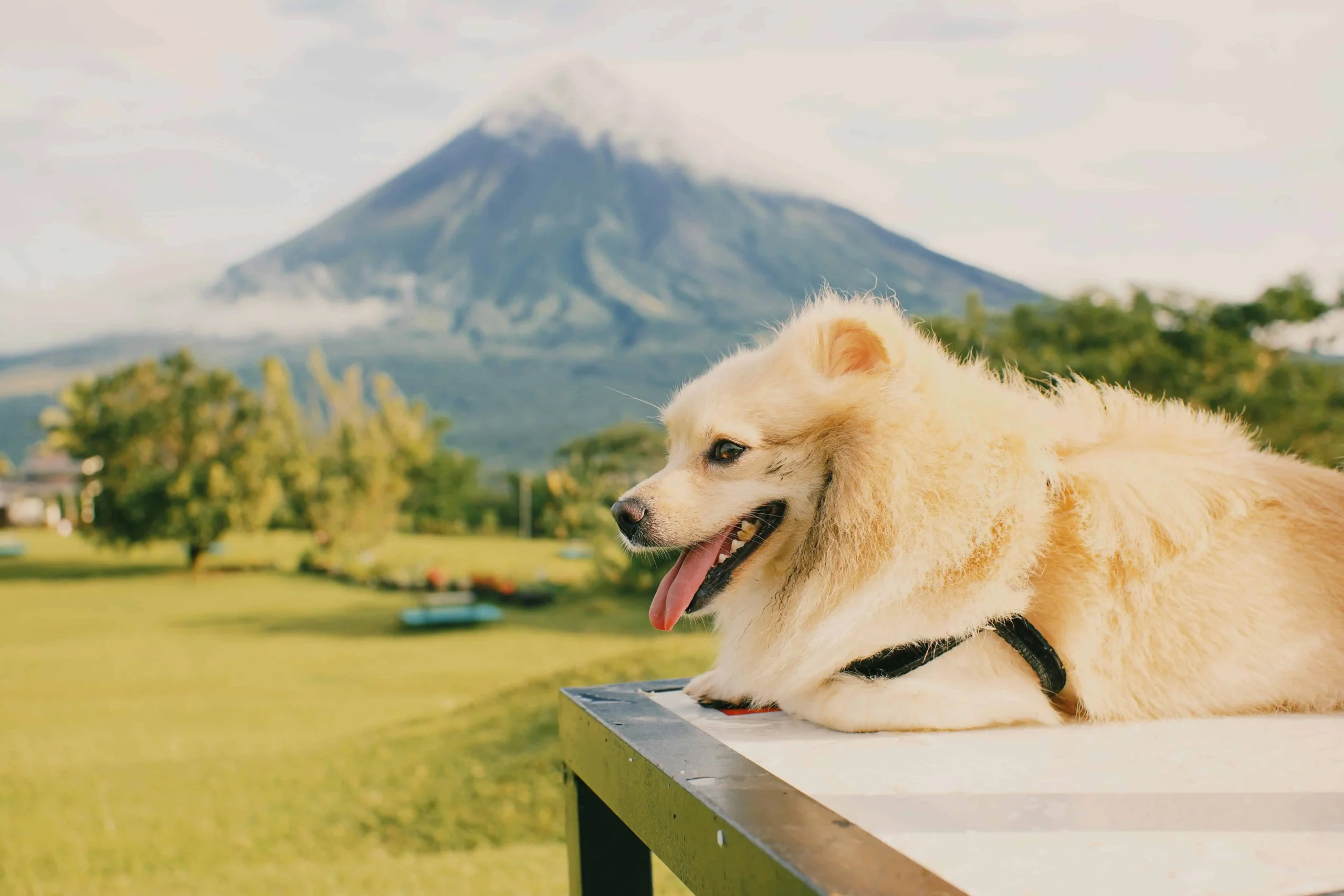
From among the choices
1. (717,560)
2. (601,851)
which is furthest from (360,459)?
(717,560)

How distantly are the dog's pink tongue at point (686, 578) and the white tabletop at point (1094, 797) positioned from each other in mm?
221

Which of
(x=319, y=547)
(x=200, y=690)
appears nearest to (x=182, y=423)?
(x=319, y=547)

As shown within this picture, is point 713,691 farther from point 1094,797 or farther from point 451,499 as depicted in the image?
point 451,499

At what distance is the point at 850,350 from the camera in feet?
6.60

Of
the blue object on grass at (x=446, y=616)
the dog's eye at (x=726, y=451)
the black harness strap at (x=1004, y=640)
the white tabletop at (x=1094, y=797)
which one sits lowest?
the blue object on grass at (x=446, y=616)

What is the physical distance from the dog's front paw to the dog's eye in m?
0.49

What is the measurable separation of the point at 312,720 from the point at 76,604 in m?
14.0

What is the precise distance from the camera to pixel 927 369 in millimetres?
2008

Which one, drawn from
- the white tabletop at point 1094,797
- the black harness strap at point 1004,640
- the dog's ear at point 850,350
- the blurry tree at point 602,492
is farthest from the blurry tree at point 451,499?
the white tabletop at point 1094,797

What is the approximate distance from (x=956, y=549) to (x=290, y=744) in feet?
33.2

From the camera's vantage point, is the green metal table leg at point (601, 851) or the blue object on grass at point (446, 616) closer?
the green metal table leg at point (601, 851)

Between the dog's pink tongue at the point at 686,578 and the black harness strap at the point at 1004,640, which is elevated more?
the dog's pink tongue at the point at 686,578

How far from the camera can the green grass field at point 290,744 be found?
5.70 m

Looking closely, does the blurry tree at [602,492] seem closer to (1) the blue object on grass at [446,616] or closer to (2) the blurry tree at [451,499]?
(1) the blue object on grass at [446,616]
